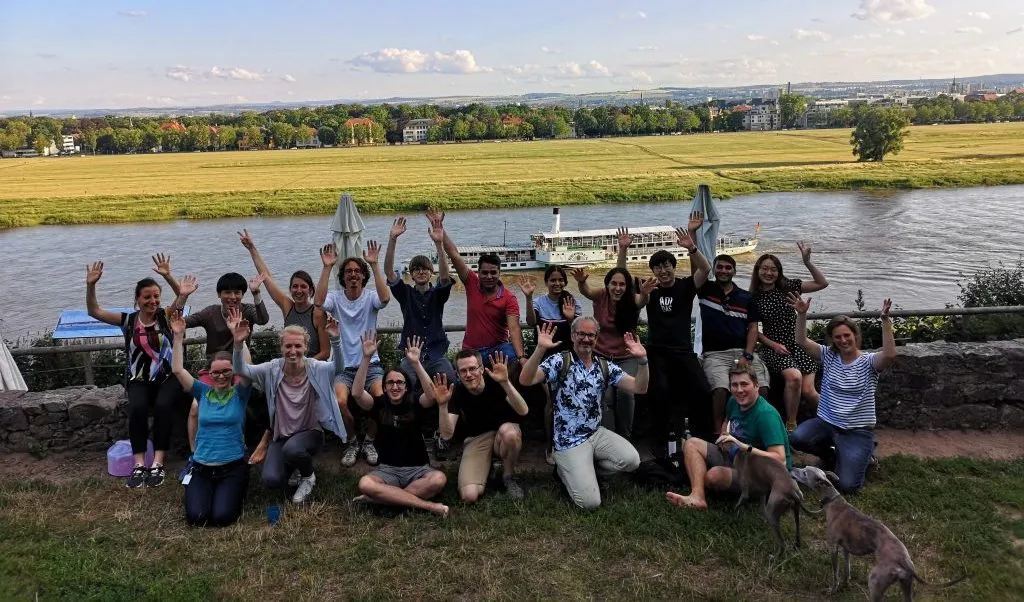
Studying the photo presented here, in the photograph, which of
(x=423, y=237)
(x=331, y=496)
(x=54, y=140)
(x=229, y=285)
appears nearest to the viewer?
(x=331, y=496)

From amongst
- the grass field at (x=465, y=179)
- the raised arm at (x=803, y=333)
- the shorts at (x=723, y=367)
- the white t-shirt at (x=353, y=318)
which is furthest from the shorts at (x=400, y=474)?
the grass field at (x=465, y=179)

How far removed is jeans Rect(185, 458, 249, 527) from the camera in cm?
605

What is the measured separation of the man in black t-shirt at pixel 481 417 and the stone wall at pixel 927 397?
304 centimetres

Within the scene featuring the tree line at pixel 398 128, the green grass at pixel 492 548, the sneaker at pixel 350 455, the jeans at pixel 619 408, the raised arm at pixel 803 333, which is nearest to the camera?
the green grass at pixel 492 548

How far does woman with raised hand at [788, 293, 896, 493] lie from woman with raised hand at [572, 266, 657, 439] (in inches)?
58.8

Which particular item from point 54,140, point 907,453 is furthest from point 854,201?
point 54,140

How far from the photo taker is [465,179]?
73.7 m

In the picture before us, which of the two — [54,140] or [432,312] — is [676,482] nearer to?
[432,312]

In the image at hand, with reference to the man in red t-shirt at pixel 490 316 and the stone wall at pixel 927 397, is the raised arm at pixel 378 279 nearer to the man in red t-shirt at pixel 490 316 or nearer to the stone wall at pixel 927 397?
the man in red t-shirt at pixel 490 316

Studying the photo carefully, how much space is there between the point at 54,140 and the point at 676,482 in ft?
631

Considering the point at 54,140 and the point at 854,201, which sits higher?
the point at 54,140

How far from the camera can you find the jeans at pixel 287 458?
6.44 metres

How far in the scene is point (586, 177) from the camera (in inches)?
2844

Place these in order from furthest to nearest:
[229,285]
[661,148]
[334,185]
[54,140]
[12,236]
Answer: [54,140] < [661,148] < [334,185] < [12,236] < [229,285]
